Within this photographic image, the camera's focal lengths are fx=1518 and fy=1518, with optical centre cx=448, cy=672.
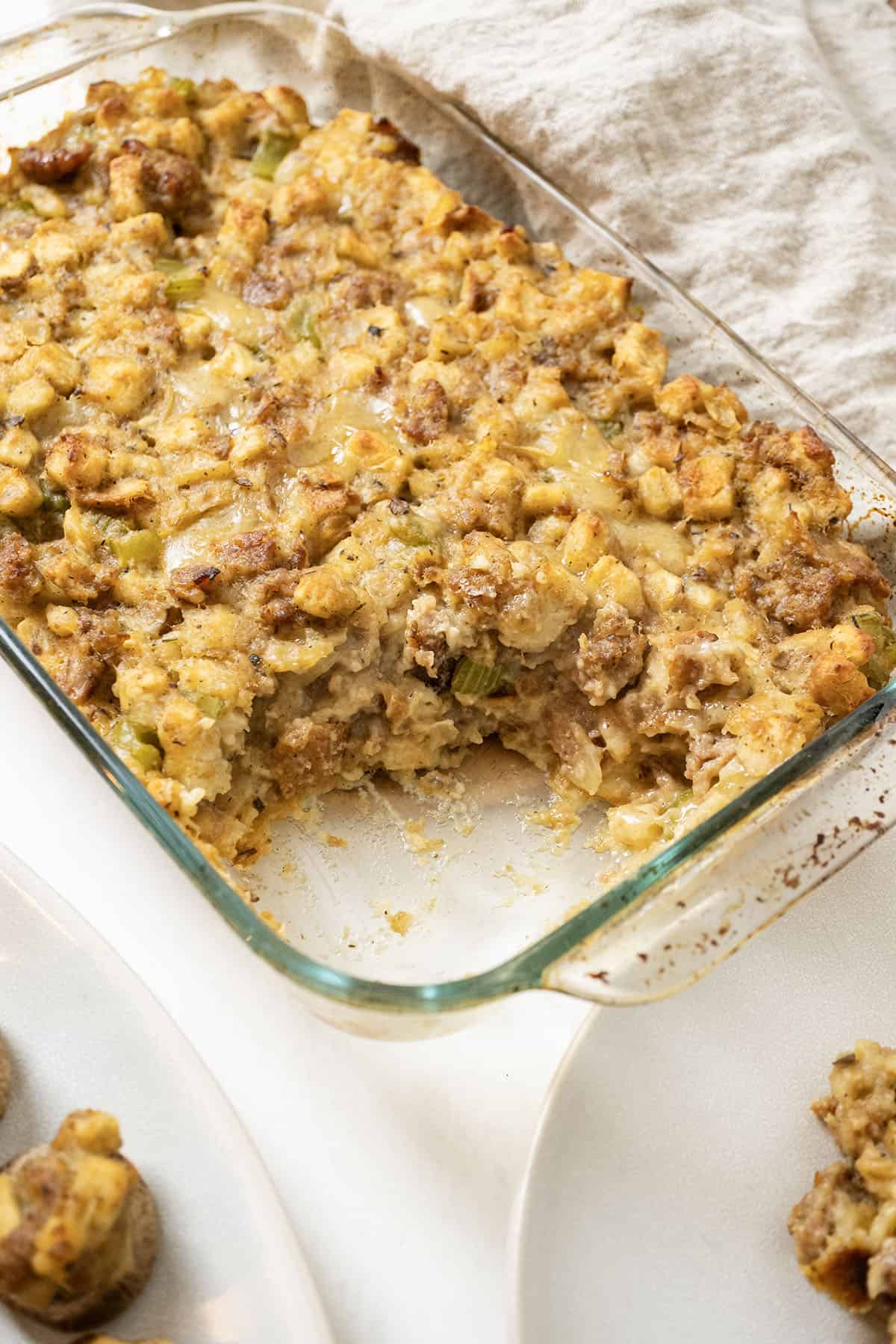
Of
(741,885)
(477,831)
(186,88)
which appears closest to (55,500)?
(477,831)

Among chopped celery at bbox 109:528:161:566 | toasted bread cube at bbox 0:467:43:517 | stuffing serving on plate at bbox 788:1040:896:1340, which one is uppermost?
toasted bread cube at bbox 0:467:43:517

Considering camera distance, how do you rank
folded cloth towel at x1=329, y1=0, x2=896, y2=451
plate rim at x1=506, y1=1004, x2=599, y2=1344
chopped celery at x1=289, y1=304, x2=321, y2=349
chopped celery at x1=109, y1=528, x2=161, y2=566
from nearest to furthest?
plate rim at x1=506, y1=1004, x2=599, y2=1344 → chopped celery at x1=109, y1=528, x2=161, y2=566 → chopped celery at x1=289, y1=304, x2=321, y2=349 → folded cloth towel at x1=329, y1=0, x2=896, y2=451

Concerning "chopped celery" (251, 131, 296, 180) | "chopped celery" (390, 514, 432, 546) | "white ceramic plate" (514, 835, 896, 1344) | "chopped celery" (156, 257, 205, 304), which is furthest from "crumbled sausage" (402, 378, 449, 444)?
"white ceramic plate" (514, 835, 896, 1344)

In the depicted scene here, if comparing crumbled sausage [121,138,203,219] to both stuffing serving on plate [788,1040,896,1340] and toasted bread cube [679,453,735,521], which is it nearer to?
toasted bread cube [679,453,735,521]

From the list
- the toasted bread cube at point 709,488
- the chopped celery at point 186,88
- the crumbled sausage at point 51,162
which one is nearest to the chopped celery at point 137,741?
the toasted bread cube at point 709,488

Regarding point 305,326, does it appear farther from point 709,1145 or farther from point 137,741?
point 709,1145

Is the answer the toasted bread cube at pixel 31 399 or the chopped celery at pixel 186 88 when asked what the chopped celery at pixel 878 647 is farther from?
the chopped celery at pixel 186 88
